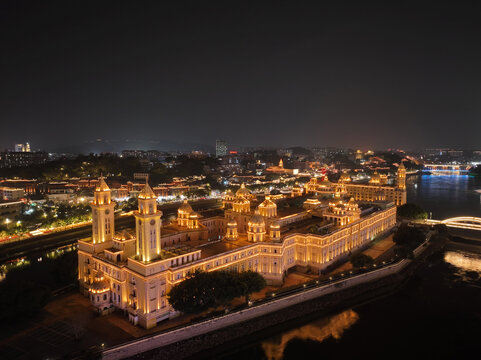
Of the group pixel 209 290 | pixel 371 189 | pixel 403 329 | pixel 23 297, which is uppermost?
pixel 371 189

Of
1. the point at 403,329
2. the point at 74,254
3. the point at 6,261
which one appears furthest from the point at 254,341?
the point at 6,261

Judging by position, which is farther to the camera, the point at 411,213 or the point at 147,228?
the point at 411,213

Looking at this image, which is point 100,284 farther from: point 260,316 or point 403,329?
point 403,329

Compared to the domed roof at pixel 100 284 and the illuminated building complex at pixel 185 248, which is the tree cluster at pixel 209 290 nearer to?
the illuminated building complex at pixel 185 248

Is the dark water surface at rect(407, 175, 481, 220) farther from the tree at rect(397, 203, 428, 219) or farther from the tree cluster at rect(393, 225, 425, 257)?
the tree cluster at rect(393, 225, 425, 257)

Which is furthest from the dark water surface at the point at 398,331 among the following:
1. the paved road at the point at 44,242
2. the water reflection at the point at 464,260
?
the paved road at the point at 44,242

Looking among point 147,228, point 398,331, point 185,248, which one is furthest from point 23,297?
point 398,331

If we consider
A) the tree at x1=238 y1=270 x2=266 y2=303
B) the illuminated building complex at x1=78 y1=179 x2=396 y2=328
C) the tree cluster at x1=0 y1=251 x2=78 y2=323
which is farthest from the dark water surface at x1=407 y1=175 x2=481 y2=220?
the tree cluster at x1=0 y1=251 x2=78 y2=323
